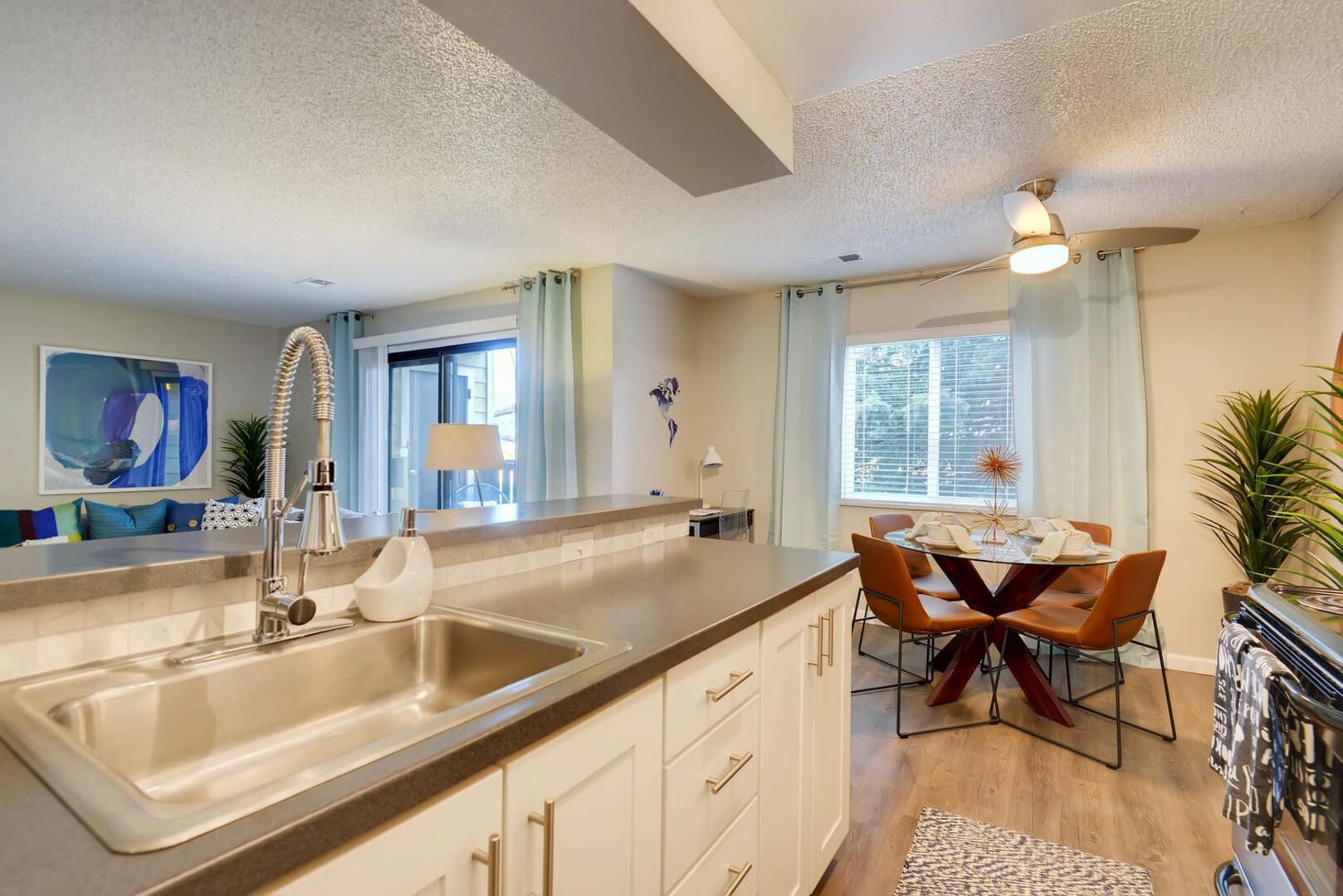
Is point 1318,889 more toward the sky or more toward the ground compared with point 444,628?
more toward the ground

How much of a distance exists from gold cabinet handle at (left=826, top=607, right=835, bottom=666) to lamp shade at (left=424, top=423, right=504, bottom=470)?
8.36 ft

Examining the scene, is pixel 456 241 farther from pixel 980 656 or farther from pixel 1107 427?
pixel 1107 427

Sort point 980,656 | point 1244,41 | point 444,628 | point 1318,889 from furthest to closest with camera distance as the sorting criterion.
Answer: point 980,656 → point 1244,41 → point 444,628 → point 1318,889

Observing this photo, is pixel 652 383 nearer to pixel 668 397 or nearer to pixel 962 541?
pixel 668 397

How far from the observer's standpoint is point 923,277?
411 cm

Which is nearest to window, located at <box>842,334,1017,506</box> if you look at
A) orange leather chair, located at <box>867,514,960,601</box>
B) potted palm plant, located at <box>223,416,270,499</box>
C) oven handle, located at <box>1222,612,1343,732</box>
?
orange leather chair, located at <box>867,514,960,601</box>

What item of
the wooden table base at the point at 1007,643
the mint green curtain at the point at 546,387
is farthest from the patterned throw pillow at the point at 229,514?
the wooden table base at the point at 1007,643

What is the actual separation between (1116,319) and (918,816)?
2.98 m

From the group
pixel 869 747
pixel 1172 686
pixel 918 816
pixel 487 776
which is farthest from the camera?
pixel 1172 686

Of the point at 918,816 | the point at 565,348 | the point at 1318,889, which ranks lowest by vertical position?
the point at 918,816

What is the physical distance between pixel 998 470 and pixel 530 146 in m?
3.04

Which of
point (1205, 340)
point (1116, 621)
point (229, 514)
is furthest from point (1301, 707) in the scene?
point (229, 514)

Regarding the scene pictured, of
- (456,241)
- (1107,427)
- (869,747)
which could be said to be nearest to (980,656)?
(869,747)

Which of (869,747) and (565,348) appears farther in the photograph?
(565,348)
